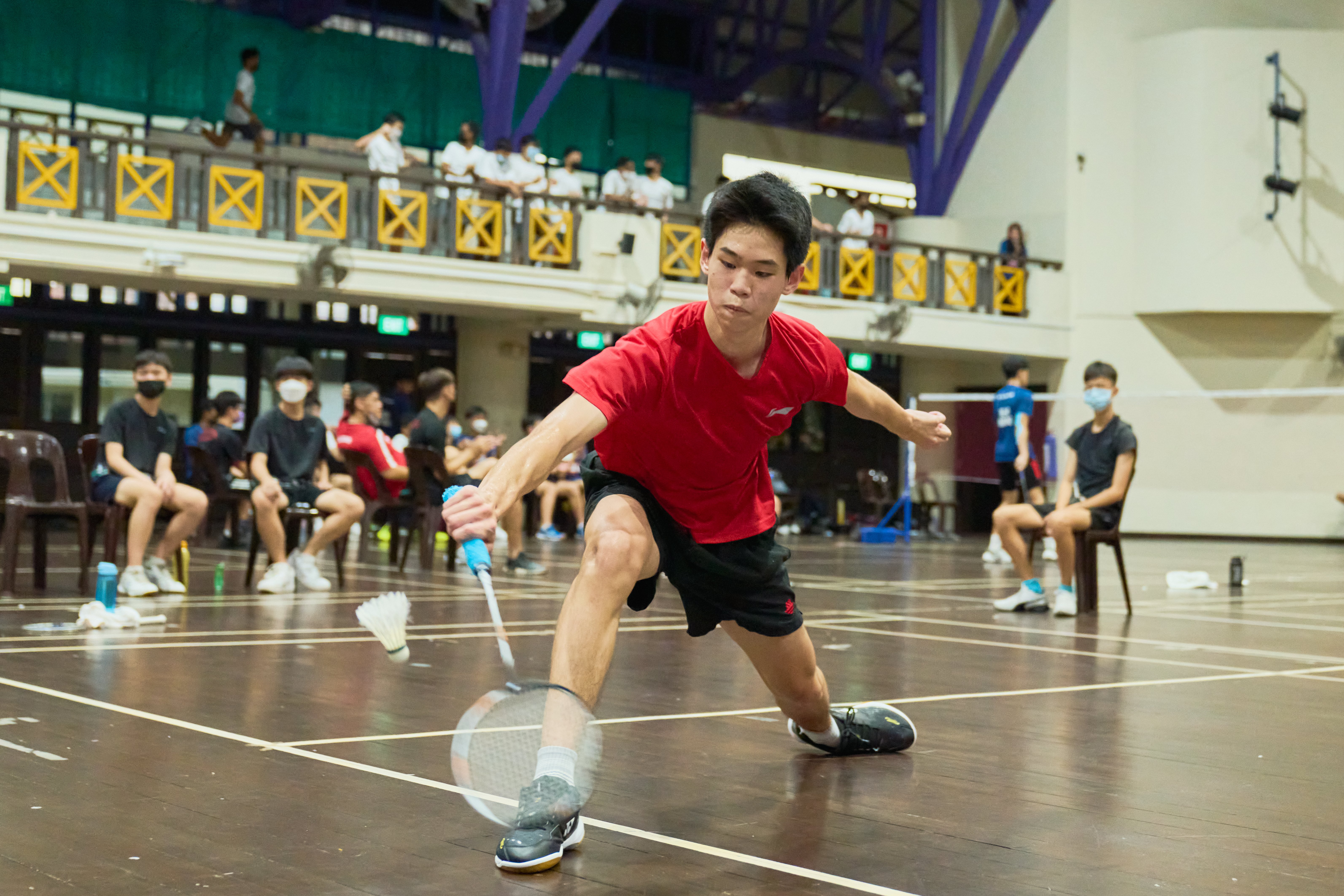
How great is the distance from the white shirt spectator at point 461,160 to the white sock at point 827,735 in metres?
15.8

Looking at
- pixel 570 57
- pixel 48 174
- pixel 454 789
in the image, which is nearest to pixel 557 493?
pixel 570 57

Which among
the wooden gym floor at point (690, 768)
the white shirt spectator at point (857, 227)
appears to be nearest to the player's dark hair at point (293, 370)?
the wooden gym floor at point (690, 768)

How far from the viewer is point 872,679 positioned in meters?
6.91

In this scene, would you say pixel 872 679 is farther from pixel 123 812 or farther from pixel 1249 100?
pixel 1249 100

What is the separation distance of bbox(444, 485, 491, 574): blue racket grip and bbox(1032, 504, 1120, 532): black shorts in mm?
8393

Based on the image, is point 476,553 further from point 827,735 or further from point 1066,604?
point 1066,604

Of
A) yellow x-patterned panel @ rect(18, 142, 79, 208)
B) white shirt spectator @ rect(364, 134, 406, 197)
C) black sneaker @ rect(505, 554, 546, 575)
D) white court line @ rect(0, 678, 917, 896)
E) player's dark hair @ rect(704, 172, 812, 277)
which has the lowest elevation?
white court line @ rect(0, 678, 917, 896)

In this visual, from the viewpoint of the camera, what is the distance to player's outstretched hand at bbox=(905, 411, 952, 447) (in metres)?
4.38

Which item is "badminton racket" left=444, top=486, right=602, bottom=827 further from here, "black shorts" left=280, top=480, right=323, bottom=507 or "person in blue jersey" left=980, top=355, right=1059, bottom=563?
"person in blue jersey" left=980, top=355, right=1059, bottom=563

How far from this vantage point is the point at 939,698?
6.39m

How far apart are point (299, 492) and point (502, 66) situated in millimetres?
11258

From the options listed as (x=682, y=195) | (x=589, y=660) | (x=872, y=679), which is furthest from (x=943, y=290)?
(x=589, y=660)

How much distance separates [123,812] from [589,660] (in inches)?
52.1

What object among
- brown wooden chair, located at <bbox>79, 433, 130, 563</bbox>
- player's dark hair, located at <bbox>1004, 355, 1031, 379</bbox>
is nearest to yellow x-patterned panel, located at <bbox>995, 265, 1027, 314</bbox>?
player's dark hair, located at <bbox>1004, 355, 1031, 379</bbox>
